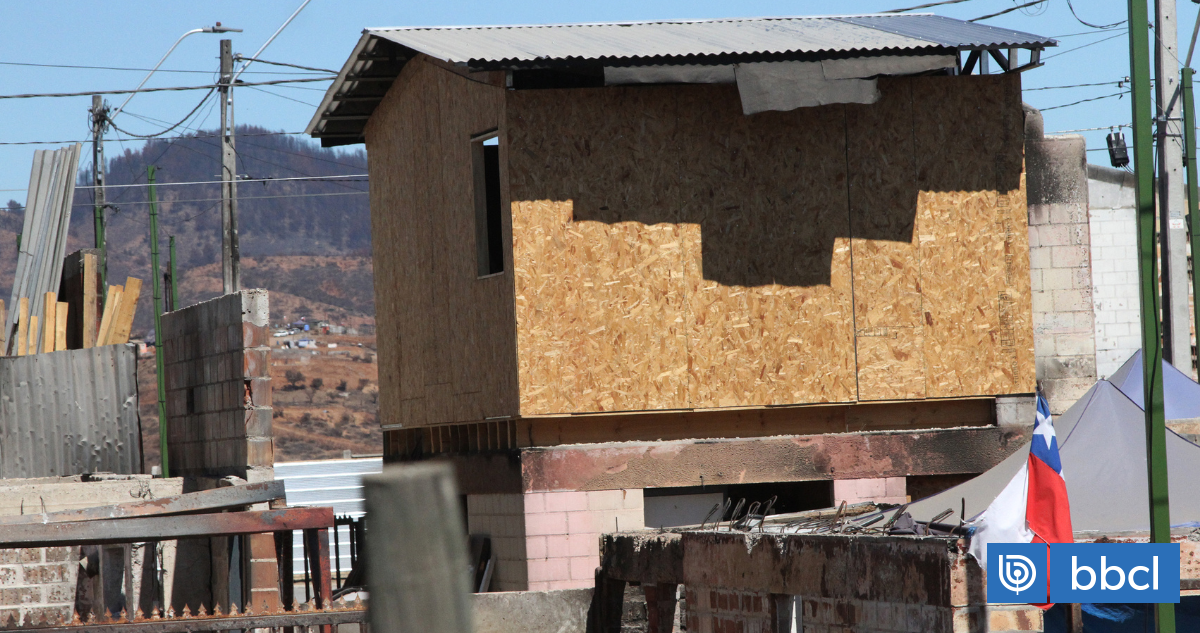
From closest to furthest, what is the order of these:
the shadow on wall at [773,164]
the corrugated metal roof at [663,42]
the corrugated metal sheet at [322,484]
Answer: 1. the corrugated metal roof at [663,42]
2. the shadow on wall at [773,164]
3. the corrugated metal sheet at [322,484]

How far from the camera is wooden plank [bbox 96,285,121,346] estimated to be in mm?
17609

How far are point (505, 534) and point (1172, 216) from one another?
928 cm

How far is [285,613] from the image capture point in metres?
8.76

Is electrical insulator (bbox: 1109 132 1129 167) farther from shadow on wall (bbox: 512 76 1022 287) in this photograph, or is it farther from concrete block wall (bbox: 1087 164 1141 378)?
shadow on wall (bbox: 512 76 1022 287)

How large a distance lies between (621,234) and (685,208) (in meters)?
0.65

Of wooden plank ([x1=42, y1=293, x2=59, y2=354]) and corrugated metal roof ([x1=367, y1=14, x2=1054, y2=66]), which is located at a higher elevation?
corrugated metal roof ([x1=367, y1=14, x2=1054, y2=66])

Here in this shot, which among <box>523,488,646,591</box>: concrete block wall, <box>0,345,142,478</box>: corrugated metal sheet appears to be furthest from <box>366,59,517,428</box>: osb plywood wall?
<box>0,345,142,478</box>: corrugated metal sheet

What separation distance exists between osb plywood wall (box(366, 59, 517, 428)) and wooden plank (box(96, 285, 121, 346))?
159 inches

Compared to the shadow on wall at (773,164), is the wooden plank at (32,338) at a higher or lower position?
lower

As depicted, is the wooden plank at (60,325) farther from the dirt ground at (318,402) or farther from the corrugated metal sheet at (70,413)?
the dirt ground at (318,402)

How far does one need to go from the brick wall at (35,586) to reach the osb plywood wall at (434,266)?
3912mm

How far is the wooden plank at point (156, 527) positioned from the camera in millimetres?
8758

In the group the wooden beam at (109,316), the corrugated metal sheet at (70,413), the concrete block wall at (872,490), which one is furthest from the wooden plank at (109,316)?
the concrete block wall at (872,490)

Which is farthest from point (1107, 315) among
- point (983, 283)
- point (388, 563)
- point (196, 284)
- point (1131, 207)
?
point (196, 284)
